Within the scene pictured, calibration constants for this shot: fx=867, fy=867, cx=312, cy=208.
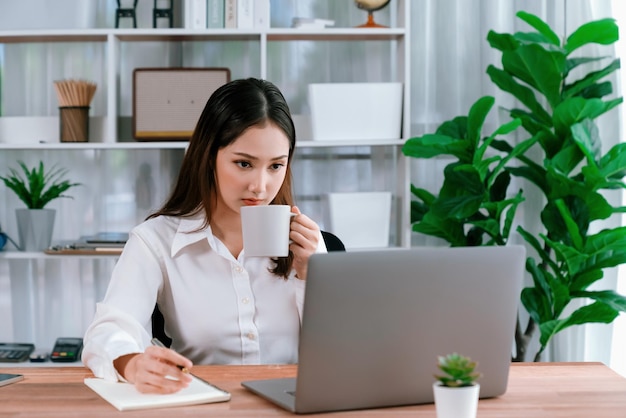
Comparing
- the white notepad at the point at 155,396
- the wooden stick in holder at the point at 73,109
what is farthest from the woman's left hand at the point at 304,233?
the wooden stick in holder at the point at 73,109

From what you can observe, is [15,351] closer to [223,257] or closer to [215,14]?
[215,14]

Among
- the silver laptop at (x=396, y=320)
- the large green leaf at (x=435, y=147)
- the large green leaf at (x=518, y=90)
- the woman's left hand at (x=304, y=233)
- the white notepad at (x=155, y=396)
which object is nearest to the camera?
the silver laptop at (x=396, y=320)

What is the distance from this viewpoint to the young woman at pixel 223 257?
1.82 meters

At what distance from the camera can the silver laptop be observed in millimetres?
1208

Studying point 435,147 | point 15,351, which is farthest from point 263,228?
point 15,351

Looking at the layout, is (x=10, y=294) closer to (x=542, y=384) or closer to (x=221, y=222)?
(x=221, y=222)

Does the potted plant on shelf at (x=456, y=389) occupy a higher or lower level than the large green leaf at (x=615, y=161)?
lower

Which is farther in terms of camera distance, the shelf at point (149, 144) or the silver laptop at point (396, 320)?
the shelf at point (149, 144)

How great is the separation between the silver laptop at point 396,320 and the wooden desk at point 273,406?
5 centimetres

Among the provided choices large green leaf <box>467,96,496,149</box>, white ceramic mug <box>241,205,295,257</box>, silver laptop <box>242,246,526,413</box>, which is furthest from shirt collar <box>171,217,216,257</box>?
large green leaf <box>467,96,496,149</box>

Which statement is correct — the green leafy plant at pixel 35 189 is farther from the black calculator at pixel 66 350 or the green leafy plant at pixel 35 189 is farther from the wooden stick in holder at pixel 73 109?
the black calculator at pixel 66 350

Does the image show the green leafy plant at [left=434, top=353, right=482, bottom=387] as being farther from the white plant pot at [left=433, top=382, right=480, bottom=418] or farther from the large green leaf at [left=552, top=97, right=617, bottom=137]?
the large green leaf at [left=552, top=97, right=617, bottom=137]

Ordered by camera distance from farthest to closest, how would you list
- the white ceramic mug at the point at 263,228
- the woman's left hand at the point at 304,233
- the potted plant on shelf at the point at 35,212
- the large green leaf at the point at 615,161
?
1. the potted plant on shelf at the point at 35,212
2. the large green leaf at the point at 615,161
3. the woman's left hand at the point at 304,233
4. the white ceramic mug at the point at 263,228

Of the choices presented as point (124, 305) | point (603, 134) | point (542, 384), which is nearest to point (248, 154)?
point (124, 305)
